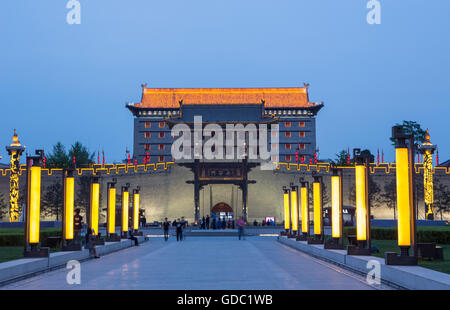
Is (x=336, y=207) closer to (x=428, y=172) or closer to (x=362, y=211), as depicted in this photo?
(x=362, y=211)

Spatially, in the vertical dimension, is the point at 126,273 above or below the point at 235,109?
below

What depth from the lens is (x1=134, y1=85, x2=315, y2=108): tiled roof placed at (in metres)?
75.0

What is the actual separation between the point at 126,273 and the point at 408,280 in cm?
588

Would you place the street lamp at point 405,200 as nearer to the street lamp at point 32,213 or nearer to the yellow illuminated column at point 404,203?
the yellow illuminated column at point 404,203

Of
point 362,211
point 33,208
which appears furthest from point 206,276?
point 362,211

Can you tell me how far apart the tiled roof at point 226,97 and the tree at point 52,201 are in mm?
24562

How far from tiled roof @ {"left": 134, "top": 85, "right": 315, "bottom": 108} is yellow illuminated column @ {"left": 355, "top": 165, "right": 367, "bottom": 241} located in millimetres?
60031

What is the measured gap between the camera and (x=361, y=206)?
14.3m

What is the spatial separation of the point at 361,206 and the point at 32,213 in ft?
26.2

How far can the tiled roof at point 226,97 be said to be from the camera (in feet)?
246

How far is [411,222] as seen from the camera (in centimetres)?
1080

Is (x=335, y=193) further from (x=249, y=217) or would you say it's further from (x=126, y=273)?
(x=249, y=217)
